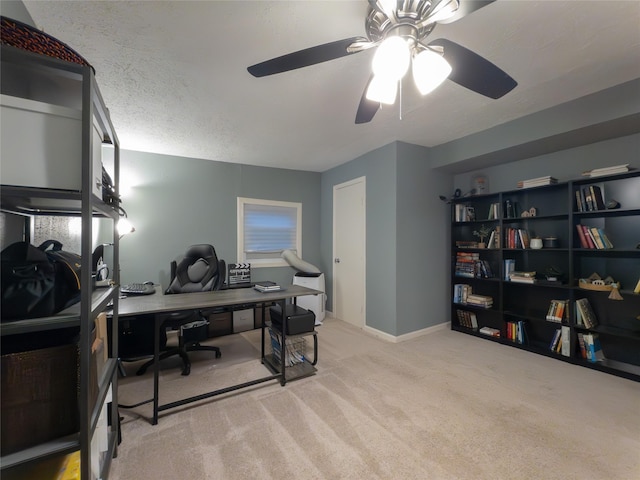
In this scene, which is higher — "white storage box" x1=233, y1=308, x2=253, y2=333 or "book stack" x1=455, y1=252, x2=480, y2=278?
"book stack" x1=455, y1=252, x2=480, y2=278

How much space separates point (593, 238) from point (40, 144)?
4.08 m

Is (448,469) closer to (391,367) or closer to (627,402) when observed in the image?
(391,367)

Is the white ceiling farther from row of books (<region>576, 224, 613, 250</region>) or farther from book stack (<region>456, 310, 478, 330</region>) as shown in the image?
book stack (<region>456, 310, 478, 330</region>)

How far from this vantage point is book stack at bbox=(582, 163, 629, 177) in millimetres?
2357

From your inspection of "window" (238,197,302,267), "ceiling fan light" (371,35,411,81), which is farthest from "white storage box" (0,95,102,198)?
"window" (238,197,302,267)

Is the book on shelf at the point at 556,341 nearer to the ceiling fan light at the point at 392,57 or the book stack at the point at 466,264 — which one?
the book stack at the point at 466,264

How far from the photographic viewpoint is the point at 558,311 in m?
2.83

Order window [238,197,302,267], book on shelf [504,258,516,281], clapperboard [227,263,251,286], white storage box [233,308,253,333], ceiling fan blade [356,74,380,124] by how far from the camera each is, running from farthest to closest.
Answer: window [238,197,302,267] → clapperboard [227,263,251,286] → white storage box [233,308,253,333] → book on shelf [504,258,516,281] → ceiling fan blade [356,74,380,124]

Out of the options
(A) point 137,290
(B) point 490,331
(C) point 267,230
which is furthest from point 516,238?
(A) point 137,290

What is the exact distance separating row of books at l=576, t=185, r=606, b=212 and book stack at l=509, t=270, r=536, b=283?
0.83 meters

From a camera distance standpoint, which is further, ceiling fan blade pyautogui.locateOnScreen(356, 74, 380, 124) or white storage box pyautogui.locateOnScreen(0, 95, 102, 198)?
ceiling fan blade pyautogui.locateOnScreen(356, 74, 380, 124)

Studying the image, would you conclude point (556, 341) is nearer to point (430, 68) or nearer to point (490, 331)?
point (490, 331)

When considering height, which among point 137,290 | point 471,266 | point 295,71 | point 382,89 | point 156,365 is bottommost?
point 156,365

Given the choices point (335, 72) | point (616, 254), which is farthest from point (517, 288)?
point (335, 72)
